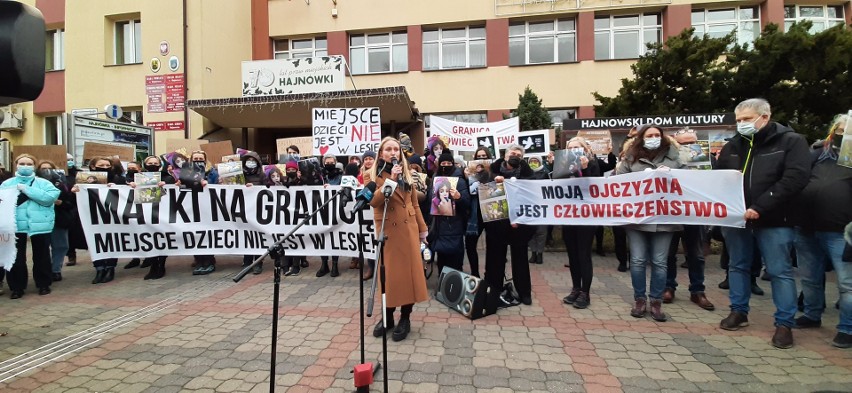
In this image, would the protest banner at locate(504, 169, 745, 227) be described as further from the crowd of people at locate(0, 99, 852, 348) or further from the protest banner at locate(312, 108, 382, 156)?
the protest banner at locate(312, 108, 382, 156)

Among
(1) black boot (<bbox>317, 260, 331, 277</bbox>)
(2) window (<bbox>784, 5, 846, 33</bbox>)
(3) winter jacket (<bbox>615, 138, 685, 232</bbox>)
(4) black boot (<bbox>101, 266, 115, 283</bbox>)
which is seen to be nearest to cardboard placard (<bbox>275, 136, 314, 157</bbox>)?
(1) black boot (<bbox>317, 260, 331, 277</bbox>)

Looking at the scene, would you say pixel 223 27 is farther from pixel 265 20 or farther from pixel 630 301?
pixel 630 301

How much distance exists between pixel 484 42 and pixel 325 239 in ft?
45.3

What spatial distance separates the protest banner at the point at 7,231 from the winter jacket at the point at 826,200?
895cm

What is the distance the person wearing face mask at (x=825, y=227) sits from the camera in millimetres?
3684

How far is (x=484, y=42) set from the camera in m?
17.5

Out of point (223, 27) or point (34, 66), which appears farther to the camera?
point (223, 27)

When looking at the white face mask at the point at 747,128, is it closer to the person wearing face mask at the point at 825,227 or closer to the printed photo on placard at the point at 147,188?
the person wearing face mask at the point at 825,227

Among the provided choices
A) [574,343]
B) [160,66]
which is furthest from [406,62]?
[574,343]

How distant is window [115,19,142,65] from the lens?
52.5 feet

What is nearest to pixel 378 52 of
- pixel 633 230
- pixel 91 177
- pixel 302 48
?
pixel 302 48

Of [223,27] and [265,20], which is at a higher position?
[265,20]

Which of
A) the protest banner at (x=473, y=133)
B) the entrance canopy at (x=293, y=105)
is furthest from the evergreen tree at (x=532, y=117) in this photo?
the protest banner at (x=473, y=133)

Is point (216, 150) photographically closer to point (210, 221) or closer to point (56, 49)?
point (210, 221)
